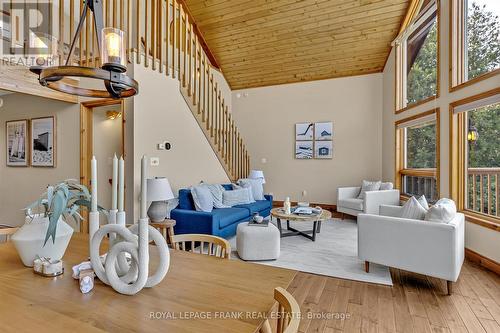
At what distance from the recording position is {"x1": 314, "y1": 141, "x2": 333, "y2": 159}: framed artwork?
660 centimetres

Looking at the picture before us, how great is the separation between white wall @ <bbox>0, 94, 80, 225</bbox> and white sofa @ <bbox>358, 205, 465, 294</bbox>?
13.5 feet

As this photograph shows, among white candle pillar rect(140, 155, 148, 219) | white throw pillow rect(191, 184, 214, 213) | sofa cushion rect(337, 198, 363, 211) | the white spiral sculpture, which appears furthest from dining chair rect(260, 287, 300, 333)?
sofa cushion rect(337, 198, 363, 211)

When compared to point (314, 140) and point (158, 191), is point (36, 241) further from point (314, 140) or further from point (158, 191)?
point (314, 140)

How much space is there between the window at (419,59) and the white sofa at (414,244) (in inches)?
105

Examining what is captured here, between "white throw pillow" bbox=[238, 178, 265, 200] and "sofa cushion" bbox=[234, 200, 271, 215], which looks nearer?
"sofa cushion" bbox=[234, 200, 271, 215]

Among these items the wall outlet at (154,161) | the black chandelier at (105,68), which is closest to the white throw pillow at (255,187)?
the wall outlet at (154,161)

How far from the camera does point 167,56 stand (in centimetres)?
426

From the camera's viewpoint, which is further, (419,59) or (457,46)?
(419,59)

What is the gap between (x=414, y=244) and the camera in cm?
256

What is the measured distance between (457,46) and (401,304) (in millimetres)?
3484

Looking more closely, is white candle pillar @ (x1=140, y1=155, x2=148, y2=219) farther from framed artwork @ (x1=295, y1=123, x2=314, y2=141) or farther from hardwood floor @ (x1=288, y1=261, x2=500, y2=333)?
framed artwork @ (x1=295, y1=123, x2=314, y2=141)

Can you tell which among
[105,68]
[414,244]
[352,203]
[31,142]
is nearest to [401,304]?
[414,244]

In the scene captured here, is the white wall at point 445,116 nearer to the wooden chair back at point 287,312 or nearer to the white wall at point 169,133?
the wooden chair back at point 287,312

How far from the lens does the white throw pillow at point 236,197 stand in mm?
4648
